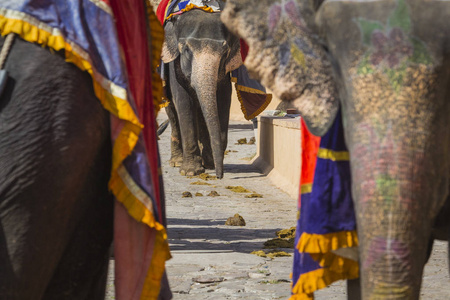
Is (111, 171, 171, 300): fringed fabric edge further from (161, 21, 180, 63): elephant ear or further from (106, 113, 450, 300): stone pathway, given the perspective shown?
(161, 21, 180, 63): elephant ear

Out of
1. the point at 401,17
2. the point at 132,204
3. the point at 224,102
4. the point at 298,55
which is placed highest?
the point at 401,17

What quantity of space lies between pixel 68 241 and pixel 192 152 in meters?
7.81

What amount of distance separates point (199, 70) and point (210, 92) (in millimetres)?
426

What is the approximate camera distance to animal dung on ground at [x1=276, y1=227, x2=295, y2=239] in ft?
21.1

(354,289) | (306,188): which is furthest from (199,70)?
(354,289)

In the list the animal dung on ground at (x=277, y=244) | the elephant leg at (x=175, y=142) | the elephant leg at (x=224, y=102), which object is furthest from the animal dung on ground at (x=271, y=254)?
the elephant leg at (x=175, y=142)

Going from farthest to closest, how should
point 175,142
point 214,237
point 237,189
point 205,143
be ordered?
point 175,142 < point 205,143 < point 237,189 < point 214,237

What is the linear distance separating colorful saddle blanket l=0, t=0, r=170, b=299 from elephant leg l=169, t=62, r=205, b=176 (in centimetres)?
773

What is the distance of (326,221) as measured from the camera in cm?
311

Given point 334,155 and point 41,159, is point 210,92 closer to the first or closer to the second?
point 334,155

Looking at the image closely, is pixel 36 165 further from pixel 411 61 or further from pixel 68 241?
pixel 411 61

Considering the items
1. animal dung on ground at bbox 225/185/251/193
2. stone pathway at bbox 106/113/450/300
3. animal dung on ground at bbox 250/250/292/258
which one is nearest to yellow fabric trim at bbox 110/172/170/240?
stone pathway at bbox 106/113/450/300

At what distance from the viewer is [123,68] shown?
2.74m

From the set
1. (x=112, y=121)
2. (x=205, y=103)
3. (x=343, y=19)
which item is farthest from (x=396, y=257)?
(x=205, y=103)
